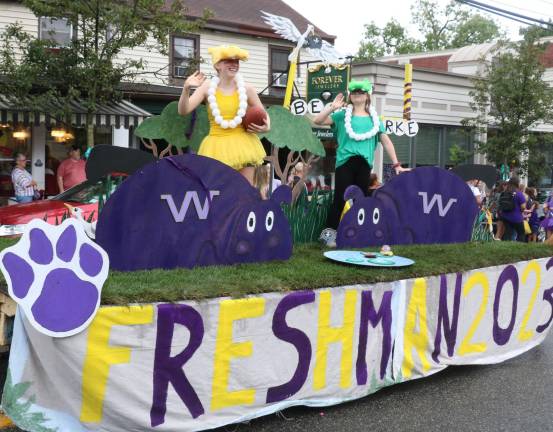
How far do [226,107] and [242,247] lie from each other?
1193 millimetres

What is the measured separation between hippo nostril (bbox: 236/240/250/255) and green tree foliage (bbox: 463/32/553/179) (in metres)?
15.7

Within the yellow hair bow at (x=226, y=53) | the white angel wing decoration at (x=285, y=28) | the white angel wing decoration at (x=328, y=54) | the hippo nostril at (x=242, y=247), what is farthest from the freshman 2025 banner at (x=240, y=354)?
the white angel wing decoration at (x=285, y=28)

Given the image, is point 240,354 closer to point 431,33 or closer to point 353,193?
point 353,193

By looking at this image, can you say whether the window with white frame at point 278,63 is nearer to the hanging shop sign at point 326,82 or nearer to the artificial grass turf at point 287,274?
the hanging shop sign at point 326,82

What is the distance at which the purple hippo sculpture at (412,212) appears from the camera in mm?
5117

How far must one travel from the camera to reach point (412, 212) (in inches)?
213

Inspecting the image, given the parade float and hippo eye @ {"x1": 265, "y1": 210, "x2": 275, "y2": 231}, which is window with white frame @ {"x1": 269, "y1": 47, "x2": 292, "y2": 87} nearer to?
the parade float

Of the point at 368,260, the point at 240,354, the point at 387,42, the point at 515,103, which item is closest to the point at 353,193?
the point at 368,260

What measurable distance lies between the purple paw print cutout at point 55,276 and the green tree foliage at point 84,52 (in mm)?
8452

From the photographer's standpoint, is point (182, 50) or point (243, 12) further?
point (243, 12)

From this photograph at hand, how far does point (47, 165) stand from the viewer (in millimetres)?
14008

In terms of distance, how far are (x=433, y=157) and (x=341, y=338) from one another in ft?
55.0

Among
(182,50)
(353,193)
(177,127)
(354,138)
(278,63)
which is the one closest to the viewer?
(353,193)

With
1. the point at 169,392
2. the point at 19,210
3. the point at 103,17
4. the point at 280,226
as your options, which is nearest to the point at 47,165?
the point at 103,17
